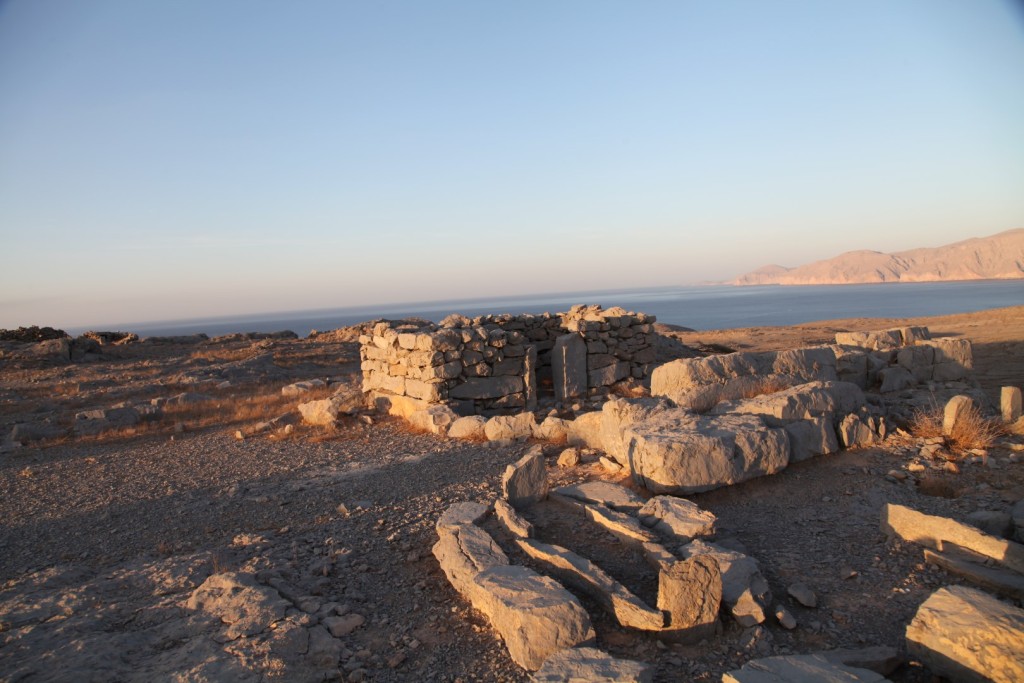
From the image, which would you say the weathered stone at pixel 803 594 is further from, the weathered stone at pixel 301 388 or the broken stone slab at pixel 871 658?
the weathered stone at pixel 301 388

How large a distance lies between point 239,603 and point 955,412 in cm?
789

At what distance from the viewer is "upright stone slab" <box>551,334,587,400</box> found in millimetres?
11992

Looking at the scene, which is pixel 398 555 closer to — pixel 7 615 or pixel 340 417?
pixel 7 615

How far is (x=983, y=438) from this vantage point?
22.1 feet

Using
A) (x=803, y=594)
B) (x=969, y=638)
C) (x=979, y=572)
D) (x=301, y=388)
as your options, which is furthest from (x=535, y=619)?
(x=301, y=388)

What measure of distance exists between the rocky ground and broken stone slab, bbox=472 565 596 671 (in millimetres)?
128

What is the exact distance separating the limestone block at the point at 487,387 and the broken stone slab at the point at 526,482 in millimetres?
4953

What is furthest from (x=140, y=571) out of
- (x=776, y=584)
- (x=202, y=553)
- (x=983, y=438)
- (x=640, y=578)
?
(x=983, y=438)

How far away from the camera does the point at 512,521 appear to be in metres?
5.21

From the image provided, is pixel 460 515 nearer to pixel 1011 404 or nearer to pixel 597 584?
pixel 597 584

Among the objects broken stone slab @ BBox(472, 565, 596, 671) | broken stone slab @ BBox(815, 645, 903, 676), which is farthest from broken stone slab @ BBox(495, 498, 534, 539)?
broken stone slab @ BBox(815, 645, 903, 676)

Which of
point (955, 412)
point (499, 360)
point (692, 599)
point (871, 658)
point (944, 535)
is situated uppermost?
point (499, 360)

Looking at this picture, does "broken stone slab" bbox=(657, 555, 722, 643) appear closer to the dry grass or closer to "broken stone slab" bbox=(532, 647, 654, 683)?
"broken stone slab" bbox=(532, 647, 654, 683)

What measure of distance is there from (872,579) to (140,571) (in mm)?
5920
